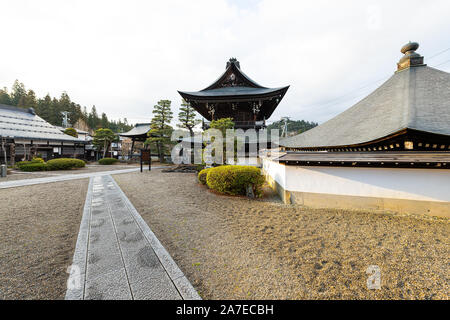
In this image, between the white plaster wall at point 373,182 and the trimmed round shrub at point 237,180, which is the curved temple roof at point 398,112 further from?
the trimmed round shrub at point 237,180

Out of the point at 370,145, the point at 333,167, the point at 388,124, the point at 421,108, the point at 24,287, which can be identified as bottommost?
the point at 24,287

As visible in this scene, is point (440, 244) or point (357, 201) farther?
point (357, 201)

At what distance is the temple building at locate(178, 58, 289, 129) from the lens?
39.5ft

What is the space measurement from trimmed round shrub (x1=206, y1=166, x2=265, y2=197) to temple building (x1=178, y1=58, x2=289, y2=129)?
23.9 feet

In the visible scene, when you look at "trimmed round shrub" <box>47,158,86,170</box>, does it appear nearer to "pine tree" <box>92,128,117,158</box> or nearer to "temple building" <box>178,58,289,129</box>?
"pine tree" <box>92,128,117,158</box>

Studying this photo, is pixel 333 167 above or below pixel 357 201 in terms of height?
above

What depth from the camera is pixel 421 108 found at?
4.46 m

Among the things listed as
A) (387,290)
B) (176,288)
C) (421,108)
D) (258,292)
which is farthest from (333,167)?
(176,288)

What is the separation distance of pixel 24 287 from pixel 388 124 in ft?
26.4

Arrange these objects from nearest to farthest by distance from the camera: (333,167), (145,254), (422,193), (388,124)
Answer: (145,254), (422,193), (388,124), (333,167)

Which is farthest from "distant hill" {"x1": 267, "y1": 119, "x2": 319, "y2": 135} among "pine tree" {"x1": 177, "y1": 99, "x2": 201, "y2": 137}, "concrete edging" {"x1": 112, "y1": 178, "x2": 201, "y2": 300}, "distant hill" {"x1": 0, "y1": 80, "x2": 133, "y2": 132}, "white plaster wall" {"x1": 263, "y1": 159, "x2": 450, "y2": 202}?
"distant hill" {"x1": 0, "y1": 80, "x2": 133, "y2": 132}

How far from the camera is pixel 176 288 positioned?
6.12 ft
